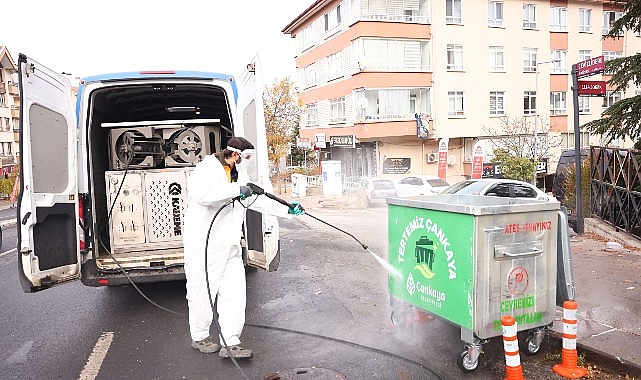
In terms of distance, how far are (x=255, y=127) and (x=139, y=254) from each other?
2455mm

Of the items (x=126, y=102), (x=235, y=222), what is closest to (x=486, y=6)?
(x=126, y=102)

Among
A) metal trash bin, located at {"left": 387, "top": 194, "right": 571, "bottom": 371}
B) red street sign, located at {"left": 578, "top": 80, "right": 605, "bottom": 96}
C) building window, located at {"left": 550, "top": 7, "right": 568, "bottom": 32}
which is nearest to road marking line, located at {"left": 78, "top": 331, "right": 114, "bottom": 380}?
metal trash bin, located at {"left": 387, "top": 194, "right": 571, "bottom": 371}

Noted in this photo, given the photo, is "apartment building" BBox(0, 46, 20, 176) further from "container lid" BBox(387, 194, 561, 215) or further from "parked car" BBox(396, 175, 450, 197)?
"container lid" BBox(387, 194, 561, 215)

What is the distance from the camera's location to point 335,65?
106ft

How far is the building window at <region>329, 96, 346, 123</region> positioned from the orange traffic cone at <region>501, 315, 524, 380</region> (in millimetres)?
28263

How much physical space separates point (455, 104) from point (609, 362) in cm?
2873

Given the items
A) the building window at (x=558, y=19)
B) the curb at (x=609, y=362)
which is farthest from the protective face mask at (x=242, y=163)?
the building window at (x=558, y=19)

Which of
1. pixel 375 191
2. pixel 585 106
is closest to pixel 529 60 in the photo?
pixel 585 106

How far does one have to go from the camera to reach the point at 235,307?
16.1ft

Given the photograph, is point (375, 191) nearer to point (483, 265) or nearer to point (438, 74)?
point (438, 74)

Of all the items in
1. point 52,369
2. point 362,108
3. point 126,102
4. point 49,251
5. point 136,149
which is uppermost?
point 362,108

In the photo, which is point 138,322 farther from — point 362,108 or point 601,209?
point 362,108

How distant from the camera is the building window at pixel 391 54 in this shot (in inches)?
1142

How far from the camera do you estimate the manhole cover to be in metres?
4.40
